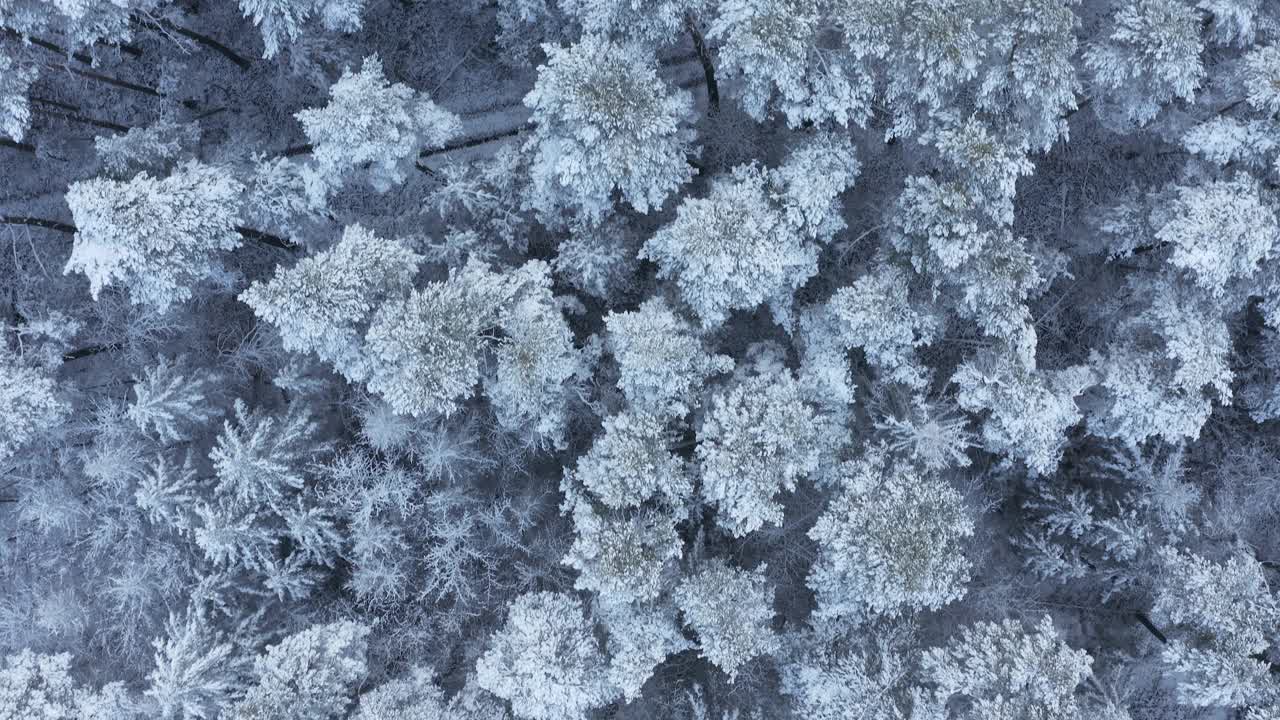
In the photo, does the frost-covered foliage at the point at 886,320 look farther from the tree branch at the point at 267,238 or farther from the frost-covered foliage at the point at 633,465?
the tree branch at the point at 267,238

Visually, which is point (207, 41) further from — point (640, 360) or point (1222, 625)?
point (1222, 625)

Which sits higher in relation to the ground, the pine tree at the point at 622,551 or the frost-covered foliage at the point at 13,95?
the frost-covered foliage at the point at 13,95

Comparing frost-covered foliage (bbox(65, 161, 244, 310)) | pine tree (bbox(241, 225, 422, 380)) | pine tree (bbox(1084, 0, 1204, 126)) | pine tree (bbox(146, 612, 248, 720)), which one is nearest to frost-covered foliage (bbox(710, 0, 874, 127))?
pine tree (bbox(1084, 0, 1204, 126))

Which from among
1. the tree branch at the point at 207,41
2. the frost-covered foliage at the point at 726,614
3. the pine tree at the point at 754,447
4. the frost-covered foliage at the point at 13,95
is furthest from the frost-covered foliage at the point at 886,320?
the frost-covered foliage at the point at 13,95

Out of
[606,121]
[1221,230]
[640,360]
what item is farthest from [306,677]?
[1221,230]

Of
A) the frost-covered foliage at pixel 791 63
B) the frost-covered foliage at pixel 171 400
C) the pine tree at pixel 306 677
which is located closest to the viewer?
the frost-covered foliage at pixel 791 63

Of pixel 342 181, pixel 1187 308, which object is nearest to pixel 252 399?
pixel 342 181
